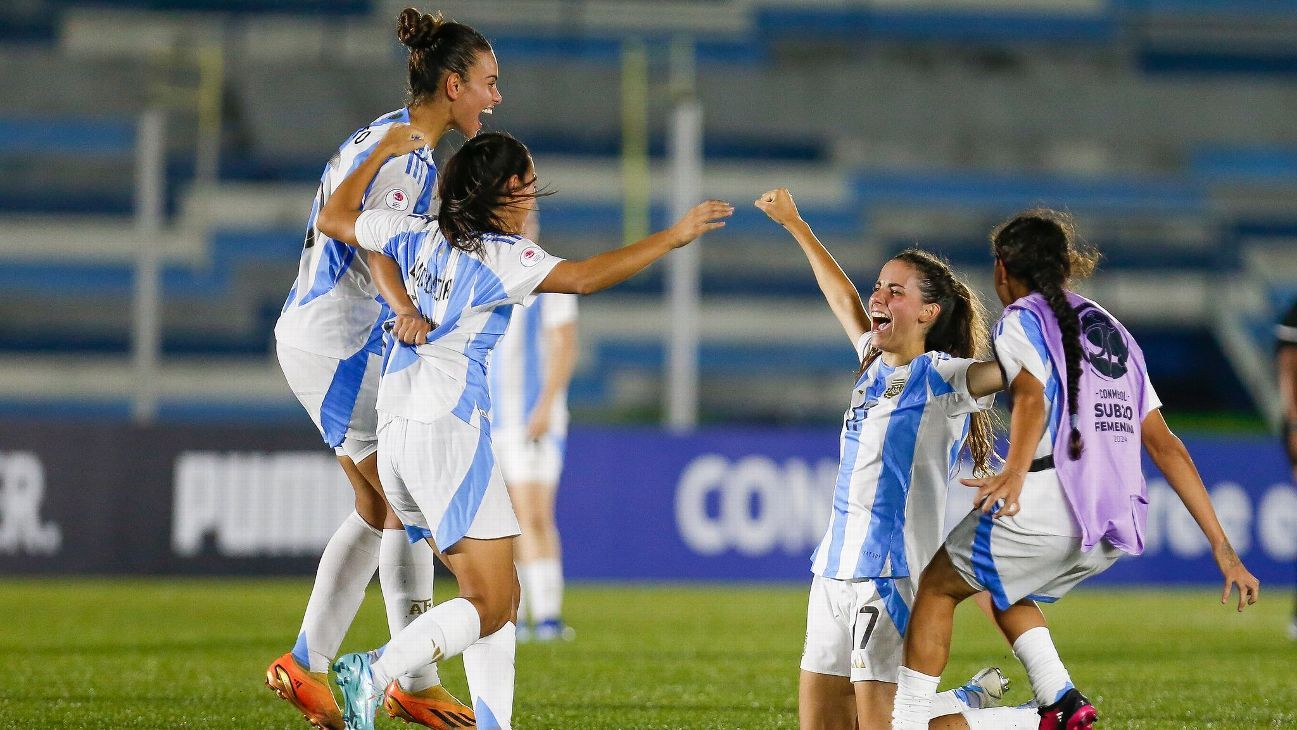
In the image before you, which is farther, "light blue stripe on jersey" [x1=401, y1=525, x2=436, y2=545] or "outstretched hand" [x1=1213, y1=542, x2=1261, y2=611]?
"light blue stripe on jersey" [x1=401, y1=525, x2=436, y2=545]

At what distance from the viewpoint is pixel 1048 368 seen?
3764 mm

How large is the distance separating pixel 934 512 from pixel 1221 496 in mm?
8444

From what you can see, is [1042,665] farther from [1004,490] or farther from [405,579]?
[405,579]

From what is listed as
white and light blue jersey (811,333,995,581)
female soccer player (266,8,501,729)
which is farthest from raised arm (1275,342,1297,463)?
female soccer player (266,8,501,729)

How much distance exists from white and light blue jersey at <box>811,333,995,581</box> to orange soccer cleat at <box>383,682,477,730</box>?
107 centimetres

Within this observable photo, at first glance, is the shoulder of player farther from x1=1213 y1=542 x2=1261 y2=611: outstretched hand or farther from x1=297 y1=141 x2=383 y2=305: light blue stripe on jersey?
x1=297 y1=141 x2=383 y2=305: light blue stripe on jersey

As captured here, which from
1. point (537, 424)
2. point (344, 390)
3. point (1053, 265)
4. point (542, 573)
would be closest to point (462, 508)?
point (344, 390)

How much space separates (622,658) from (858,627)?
9.84 ft

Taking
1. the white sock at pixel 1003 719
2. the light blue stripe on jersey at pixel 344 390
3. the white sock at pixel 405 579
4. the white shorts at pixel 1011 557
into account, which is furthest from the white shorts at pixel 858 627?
the light blue stripe on jersey at pixel 344 390

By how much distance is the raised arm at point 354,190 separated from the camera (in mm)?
3994

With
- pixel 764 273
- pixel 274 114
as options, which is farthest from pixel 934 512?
pixel 274 114

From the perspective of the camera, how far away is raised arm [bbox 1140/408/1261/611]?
3.86m

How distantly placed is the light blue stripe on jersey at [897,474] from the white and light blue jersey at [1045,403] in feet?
0.86

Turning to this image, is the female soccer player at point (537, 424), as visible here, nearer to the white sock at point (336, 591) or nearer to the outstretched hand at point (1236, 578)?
the white sock at point (336, 591)
